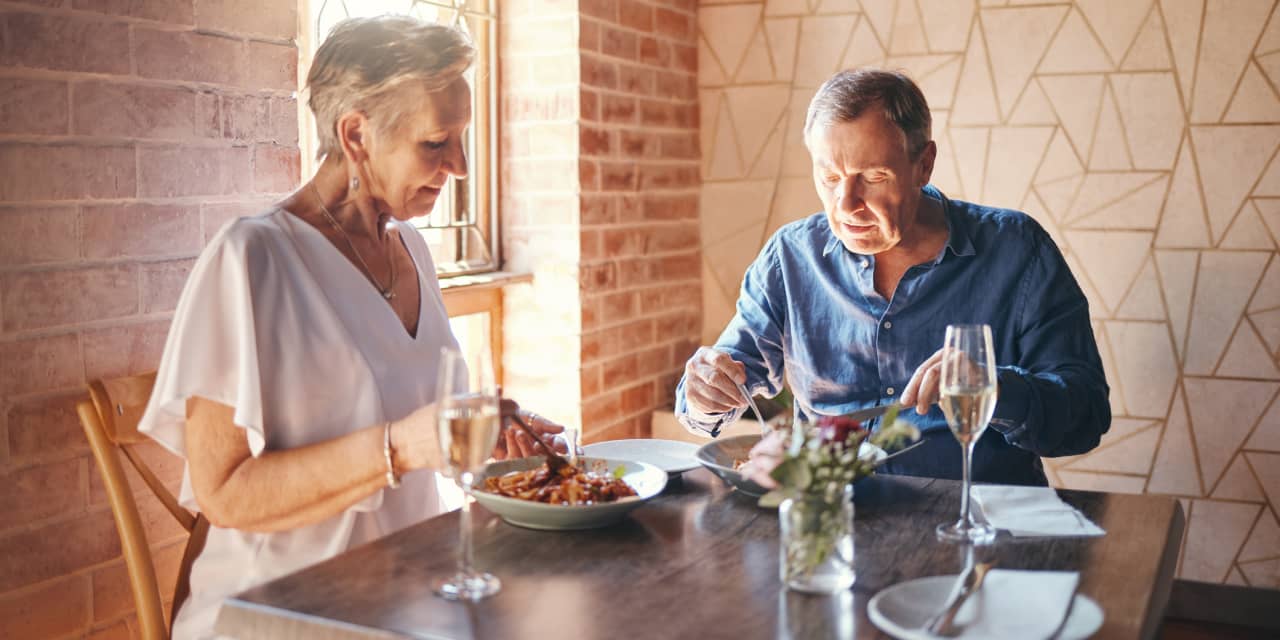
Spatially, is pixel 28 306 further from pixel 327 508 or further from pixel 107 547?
pixel 327 508

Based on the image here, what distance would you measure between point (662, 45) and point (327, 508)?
237 centimetres

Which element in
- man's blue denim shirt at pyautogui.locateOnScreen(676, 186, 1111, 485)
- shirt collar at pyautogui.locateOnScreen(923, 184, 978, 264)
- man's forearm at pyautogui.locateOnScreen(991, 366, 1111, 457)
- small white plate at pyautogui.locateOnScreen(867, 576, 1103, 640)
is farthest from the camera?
shirt collar at pyautogui.locateOnScreen(923, 184, 978, 264)

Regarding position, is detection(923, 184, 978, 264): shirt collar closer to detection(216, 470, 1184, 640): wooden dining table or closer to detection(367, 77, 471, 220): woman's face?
detection(216, 470, 1184, 640): wooden dining table

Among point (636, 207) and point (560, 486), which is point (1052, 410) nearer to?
point (560, 486)

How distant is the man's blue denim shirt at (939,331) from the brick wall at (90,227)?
95 cm

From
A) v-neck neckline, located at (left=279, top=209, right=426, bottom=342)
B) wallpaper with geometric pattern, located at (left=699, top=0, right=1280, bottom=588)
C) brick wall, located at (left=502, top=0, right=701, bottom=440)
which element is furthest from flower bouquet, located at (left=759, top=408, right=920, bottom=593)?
wallpaper with geometric pattern, located at (left=699, top=0, right=1280, bottom=588)

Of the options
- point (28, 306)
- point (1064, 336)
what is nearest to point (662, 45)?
point (1064, 336)

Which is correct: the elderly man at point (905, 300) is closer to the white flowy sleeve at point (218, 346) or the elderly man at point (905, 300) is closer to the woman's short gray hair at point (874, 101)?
the woman's short gray hair at point (874, 101)

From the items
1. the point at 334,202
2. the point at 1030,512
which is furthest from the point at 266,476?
the point at 1030,512

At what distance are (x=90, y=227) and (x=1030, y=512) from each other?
149 cm

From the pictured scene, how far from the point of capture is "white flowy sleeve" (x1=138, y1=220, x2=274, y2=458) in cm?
159

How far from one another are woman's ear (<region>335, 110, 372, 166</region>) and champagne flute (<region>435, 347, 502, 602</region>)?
70 centimetres

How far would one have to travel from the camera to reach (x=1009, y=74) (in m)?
3.47

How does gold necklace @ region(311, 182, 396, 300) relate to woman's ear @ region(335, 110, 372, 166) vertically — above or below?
below
